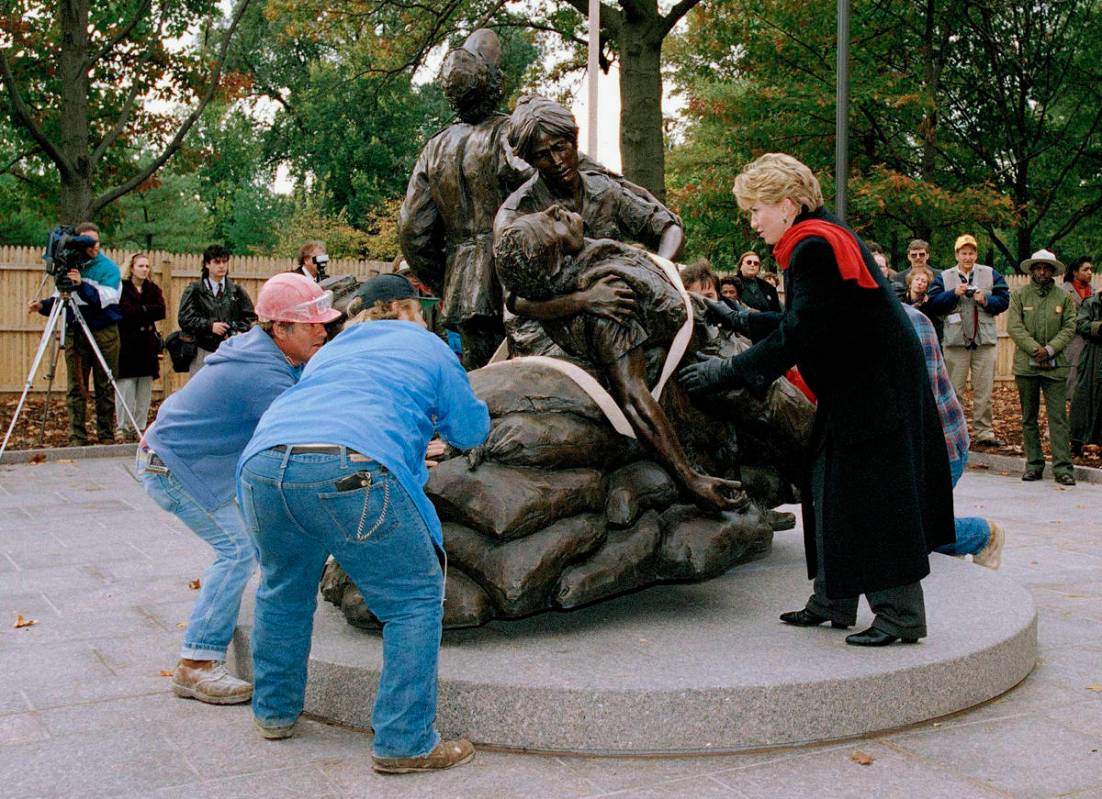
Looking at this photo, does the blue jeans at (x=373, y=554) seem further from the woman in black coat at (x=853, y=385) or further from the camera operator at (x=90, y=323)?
the camera operator at (x=90, y=323)

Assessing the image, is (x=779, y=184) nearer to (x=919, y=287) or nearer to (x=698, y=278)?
(x=698, y=278)

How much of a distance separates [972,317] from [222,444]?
958cm

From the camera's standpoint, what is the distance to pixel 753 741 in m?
3.96

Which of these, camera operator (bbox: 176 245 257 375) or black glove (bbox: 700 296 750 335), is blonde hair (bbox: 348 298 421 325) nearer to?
black glove (bbox: 700 296 750 335)

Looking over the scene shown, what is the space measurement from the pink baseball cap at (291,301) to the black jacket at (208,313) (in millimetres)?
7574

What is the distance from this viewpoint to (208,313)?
11.8 meters

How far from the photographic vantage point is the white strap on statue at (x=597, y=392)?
496 cm

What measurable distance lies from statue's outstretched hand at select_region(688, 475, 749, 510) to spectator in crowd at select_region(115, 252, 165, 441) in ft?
27.3

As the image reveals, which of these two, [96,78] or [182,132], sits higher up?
[96,78]

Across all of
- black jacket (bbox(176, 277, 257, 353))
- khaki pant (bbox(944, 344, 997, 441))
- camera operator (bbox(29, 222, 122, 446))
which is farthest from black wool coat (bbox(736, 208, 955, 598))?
camera operator (bbox(29, 222, 122, 446))

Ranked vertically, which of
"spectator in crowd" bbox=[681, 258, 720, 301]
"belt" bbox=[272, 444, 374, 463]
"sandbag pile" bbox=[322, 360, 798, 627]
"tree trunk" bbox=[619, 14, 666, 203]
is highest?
"tree trunk" bbox=[619, 14, 666, 203]

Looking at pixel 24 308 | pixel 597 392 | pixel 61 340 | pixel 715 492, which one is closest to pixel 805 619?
pixel 715 492

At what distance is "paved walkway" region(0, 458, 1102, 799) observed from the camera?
364cm

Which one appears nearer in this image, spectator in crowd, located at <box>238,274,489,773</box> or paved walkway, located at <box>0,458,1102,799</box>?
spectator in crowd, located at <box>238,274,489,773</box>
